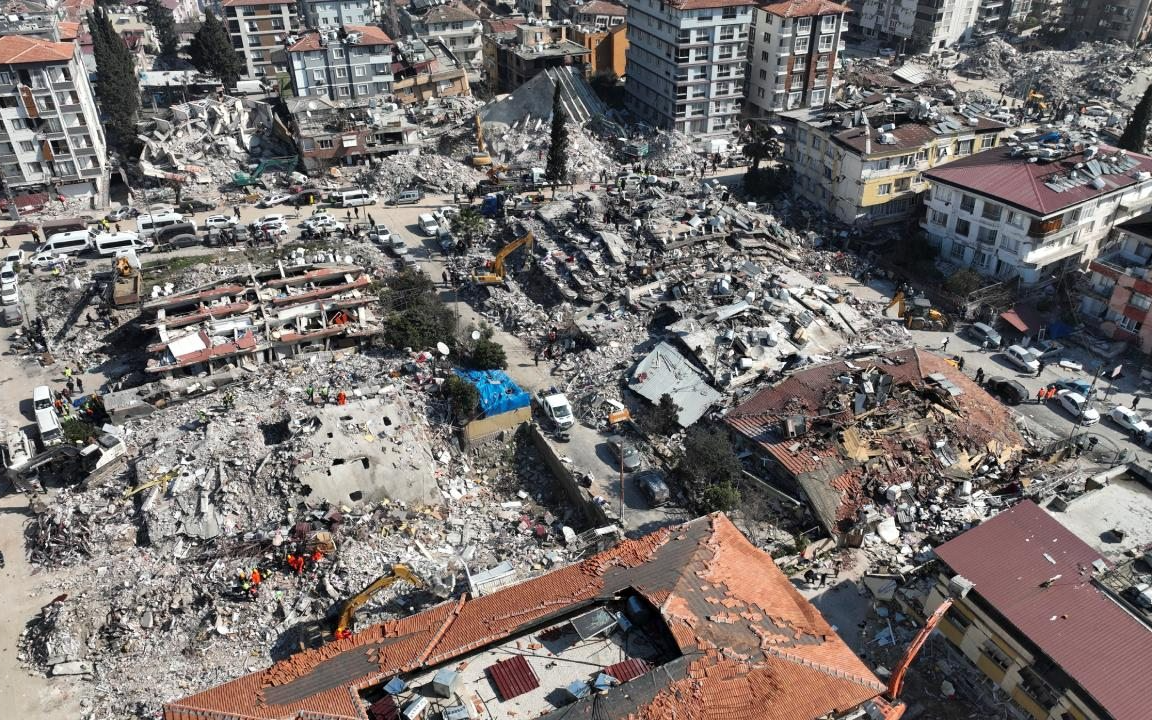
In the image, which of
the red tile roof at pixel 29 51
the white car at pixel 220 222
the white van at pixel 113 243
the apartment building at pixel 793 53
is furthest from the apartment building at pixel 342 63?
the apartment building at pixel 793 53

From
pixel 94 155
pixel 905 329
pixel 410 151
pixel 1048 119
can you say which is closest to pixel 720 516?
pixel 905 329

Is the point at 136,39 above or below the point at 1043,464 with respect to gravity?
above

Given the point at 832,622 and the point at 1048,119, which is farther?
the point at 1048,119

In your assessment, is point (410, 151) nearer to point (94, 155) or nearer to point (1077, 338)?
point (94, 155)

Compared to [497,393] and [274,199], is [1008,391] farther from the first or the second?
[274,199]

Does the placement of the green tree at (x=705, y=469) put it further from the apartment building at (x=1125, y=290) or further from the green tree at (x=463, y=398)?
the apartment building at (x=1125, y=290)

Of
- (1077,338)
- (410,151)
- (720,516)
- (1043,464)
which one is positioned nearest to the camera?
(720,516)
